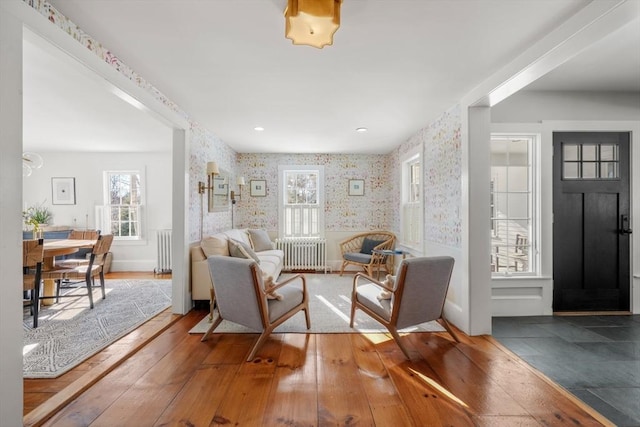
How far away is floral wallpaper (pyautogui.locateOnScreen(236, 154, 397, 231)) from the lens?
579cm

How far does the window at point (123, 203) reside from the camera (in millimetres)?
5867

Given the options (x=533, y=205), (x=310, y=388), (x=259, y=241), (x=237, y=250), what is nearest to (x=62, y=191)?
(x=259, y=241)

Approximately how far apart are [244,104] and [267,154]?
2705 millimetres

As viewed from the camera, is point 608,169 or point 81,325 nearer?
point 81,325

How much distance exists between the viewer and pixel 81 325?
9.82 ft

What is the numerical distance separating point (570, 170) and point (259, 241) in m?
4.62

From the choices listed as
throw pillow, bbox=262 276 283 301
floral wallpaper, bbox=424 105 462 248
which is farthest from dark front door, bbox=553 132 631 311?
throw pillow, bbox=262 276 283 301

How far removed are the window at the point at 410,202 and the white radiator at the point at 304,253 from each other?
1615 millimetres

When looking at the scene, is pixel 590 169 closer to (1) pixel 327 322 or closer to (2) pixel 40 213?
(1) pixel 327 322

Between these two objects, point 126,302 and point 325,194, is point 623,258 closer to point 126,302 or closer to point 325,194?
point 325,194

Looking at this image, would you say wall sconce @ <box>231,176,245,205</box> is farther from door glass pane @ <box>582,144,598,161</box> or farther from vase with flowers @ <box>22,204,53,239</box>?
door glass pane @ <box>582,144,598,161</box>

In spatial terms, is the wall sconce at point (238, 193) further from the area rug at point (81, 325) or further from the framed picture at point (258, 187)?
the area rug at point (81, 325)

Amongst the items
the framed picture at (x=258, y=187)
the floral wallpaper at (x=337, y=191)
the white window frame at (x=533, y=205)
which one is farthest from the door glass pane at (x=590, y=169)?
the framed picture at (x=258, y=187)

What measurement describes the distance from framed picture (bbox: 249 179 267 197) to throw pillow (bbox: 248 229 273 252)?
903 mm
